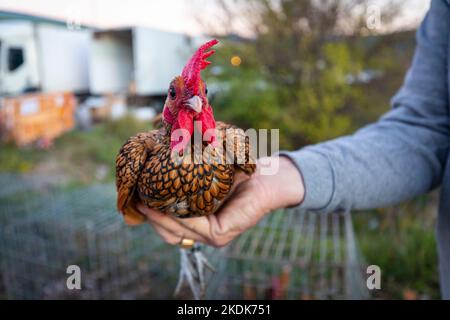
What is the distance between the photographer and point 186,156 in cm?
60

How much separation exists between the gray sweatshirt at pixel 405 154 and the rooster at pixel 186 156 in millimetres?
296

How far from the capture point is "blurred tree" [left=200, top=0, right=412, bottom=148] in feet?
9.62

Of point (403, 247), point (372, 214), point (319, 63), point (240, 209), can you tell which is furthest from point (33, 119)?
point (240, 209)

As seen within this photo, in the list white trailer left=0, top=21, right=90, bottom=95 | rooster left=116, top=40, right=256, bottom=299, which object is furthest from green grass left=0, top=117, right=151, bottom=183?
rooster left=116, top=40, right=256, bottom=299

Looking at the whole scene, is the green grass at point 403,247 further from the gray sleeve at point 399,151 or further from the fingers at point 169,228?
the fingers at point 169,228

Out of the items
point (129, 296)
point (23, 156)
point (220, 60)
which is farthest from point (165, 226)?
point (23, 156)

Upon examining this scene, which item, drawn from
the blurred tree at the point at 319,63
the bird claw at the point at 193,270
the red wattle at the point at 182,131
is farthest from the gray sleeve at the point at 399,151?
the blurred tree at the point at 319,63

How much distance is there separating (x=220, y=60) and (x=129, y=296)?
153cm

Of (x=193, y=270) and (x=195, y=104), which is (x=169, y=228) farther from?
(x=195, y=104)

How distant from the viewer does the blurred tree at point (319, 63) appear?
9.62 ft

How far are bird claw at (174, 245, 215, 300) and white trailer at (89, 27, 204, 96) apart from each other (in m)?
0.36

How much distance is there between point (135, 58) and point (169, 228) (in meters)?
0.43

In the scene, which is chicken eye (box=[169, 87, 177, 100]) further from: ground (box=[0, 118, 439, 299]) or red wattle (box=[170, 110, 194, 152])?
ground (box=[0, 118, 439, 299])

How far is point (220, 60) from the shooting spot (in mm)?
1369
